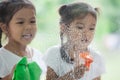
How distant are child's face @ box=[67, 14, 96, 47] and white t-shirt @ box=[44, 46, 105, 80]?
0.19 feet

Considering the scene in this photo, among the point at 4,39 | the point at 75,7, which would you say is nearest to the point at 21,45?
the point at 4,39

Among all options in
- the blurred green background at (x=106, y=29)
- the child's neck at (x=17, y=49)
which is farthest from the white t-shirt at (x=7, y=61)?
the blurred green background at (x=106, y=29)

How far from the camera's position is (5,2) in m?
0.89

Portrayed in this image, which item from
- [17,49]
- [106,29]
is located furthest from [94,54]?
[106,29]

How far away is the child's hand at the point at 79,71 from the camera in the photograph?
87 cm

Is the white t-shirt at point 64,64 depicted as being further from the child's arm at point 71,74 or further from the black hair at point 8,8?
the black hair at point 8,8

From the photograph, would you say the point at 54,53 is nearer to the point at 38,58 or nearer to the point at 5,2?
the point at 38,58

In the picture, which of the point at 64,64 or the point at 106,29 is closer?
the point at 64,64

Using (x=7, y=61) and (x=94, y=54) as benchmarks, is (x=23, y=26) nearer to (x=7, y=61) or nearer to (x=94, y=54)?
(x=7, y=61)

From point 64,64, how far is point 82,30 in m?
0.10

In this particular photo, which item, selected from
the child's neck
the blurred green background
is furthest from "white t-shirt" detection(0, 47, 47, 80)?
the blurred green background

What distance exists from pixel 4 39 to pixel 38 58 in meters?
0.10

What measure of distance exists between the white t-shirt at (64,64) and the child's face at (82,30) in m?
0.06

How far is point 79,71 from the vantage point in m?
0.87
